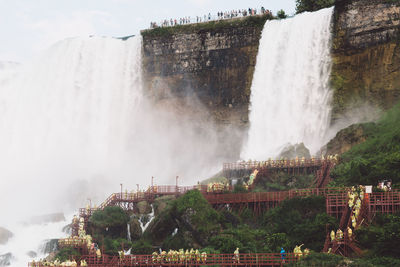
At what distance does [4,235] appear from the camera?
5781cm

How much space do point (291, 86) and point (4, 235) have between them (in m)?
29.4

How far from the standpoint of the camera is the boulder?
57.2 metres

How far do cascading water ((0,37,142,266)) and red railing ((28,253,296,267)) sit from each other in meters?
29.2

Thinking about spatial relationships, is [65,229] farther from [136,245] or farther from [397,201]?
[397,201]

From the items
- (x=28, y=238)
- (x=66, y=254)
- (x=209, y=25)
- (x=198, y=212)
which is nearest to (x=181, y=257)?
(x=198, y=212)

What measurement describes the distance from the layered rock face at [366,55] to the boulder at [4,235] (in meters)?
30.0

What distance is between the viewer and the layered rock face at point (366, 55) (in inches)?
2424

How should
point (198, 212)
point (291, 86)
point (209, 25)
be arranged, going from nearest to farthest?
point (198, 212) → point (291, 86) → point (209, 25)

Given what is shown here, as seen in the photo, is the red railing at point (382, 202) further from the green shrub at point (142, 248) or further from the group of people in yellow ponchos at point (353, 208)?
the green shrub at point (142, 248)

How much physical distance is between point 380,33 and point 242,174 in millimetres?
18475

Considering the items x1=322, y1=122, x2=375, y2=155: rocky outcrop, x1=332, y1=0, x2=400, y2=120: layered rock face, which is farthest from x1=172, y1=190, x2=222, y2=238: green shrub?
x1=332, y1=0, x2=400, y2=120: layered rock face

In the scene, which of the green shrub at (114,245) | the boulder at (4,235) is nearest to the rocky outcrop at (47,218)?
the boulder at (4,235)

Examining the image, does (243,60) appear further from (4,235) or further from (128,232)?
(4,235)

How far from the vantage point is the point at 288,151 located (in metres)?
57.7
